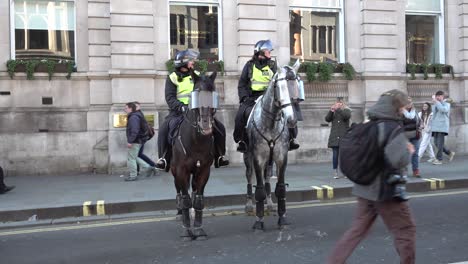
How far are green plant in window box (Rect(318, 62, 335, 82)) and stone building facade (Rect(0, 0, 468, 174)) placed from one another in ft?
0.75

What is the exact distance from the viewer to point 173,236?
6785 mm

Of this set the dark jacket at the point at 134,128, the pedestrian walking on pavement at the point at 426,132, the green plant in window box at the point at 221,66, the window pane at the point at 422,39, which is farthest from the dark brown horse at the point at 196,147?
the window pane at the point at 422,39

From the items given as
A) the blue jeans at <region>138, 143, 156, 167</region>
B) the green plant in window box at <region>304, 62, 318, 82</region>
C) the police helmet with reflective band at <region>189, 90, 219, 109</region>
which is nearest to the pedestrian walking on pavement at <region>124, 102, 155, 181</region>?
the blue jeans at <region>138, 143, 156, 167</region>

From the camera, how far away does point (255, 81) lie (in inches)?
301

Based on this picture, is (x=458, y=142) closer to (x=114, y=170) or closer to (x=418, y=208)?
(x=418, y=208)

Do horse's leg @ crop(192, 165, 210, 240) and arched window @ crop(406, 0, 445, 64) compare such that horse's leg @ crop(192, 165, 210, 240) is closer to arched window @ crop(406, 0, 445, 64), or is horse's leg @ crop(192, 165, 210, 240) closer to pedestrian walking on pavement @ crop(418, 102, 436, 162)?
pedestrian walking on pavement @ crop(418, 102, 436, 162)

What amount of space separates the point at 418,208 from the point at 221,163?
3.63 m

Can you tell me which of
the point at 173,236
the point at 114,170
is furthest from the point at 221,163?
the point at 114,170

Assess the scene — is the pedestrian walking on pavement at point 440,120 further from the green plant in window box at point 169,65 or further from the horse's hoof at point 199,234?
the horse's hoof at point 199,234

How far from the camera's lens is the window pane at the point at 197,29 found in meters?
14.0

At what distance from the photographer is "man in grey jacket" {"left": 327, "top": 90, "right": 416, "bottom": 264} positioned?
4059mm

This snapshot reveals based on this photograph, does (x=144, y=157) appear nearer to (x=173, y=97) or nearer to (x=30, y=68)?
(x=30, y=68)

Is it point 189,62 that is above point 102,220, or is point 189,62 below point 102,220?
above

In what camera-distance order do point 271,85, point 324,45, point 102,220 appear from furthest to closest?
1. point 324,45
2. point 102,220
3. point 271,85
